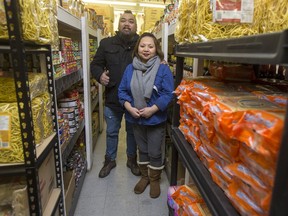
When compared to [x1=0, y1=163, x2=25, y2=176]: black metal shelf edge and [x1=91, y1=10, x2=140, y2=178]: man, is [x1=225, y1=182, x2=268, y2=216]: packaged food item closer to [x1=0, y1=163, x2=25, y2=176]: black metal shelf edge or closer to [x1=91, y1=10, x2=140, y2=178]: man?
[x1=0, y1=163, x2=25, y2=176]: black metal shelf edge

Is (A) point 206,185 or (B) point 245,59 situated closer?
(B) point 245,59

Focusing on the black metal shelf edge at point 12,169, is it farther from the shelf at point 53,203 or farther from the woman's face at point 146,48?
the woman's face at point 146,48

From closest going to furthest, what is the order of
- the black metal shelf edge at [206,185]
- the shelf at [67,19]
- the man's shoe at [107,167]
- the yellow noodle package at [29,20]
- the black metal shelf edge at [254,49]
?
the black metal shelf edge at [254,49] → the black metal shelf edge at [206,185] → the yellow noodle package at [29,20] → the shelf at [67,19] → the man's shoe at [107,167]

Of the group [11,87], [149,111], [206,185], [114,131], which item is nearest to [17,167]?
[11,87]

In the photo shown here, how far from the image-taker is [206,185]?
32.4 inches

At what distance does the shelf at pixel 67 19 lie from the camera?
4.99 feet

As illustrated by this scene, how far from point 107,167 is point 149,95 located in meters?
1.06

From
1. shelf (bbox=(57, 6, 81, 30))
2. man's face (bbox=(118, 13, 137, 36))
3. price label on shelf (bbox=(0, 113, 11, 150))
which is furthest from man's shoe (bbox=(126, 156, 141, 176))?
price label on shelf (bbox=(0, 113, 11, 150))

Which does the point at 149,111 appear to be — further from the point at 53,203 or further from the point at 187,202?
the point at 53,203

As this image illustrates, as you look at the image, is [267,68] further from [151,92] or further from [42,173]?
[42,173]

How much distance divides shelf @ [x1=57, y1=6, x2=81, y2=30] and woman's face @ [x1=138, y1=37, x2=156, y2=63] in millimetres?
573

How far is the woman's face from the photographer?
194 centimetres

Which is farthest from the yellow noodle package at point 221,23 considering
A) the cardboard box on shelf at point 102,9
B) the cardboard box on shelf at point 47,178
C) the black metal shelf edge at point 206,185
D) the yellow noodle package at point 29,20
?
the cardboard box on shelf at point 102,9

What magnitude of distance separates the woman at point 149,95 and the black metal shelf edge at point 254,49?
1.15 m
